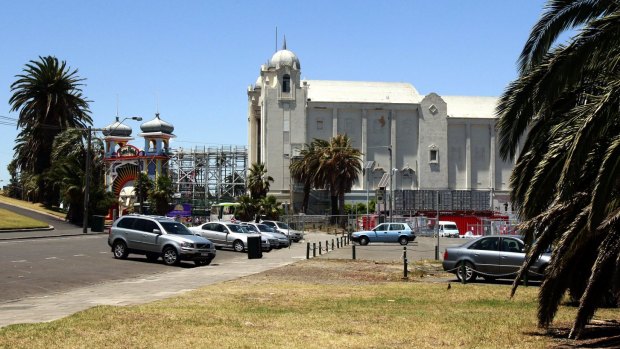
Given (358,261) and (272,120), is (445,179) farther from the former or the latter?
(358,261)

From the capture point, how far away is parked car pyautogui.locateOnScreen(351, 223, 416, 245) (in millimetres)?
54031

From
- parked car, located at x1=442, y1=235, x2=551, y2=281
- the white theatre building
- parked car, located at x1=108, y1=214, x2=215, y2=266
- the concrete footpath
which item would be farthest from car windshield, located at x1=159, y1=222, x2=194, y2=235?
the white theatre building

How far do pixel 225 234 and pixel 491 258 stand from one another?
68.7 feet

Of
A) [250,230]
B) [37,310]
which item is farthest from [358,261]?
[37,310]

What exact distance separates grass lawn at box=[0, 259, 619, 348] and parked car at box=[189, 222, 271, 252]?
21.0 meters

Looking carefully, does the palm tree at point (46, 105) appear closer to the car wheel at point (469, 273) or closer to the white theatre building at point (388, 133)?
the white theatre building at point (388, 133)

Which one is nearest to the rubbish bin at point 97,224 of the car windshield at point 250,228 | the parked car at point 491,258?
the car windshield at point 250,228

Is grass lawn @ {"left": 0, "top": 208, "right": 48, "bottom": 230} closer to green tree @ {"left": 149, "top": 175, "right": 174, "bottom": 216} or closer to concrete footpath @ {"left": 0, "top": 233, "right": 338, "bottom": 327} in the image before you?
green tree @ {"left": 149, "top": 175, "right": 174, "bottom": 216}

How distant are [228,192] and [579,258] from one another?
107710 millimetres

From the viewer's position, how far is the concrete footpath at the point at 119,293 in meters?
15.2

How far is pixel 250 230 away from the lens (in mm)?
46438

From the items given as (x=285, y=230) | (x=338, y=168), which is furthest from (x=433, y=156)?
(x=285, y=230)

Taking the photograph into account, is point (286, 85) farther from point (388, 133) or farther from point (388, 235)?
point (388, 235)

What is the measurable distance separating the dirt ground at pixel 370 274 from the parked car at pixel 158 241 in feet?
11.4
